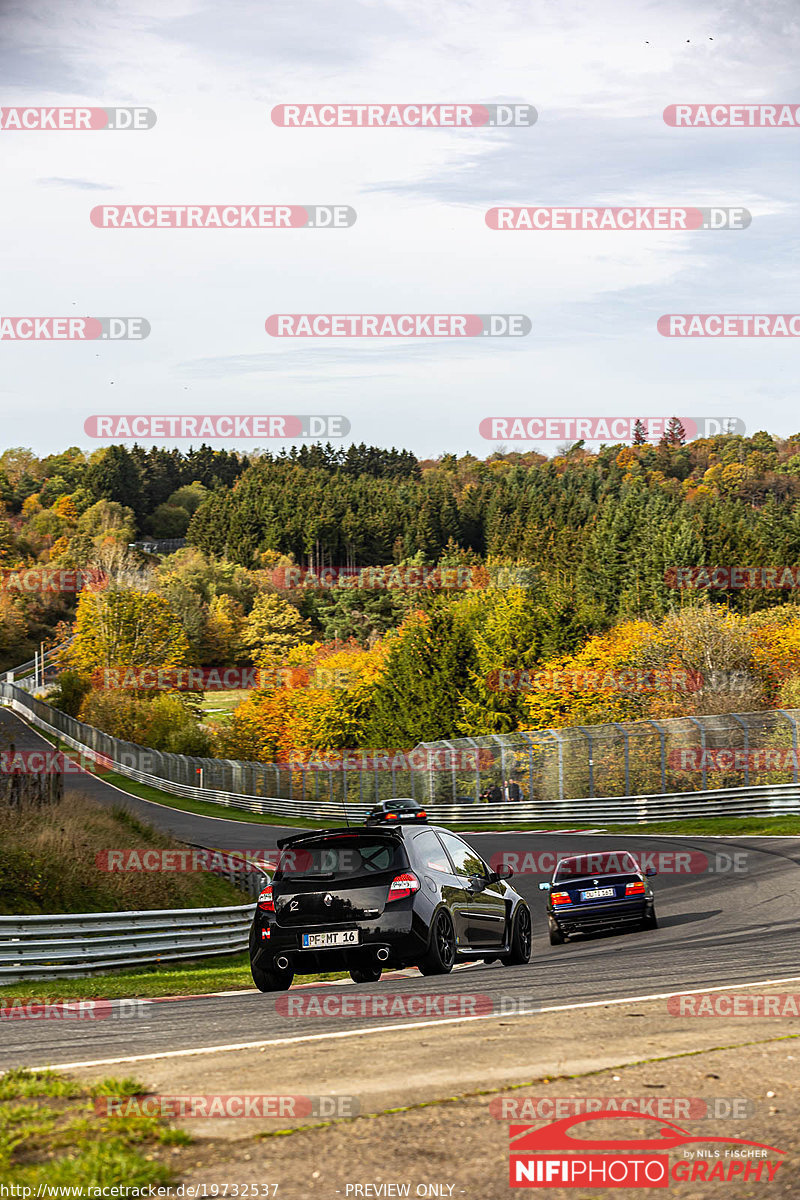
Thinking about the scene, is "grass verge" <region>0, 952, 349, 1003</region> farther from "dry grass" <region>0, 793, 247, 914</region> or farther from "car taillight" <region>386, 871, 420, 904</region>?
"dry grass" <region>0, 793, 247, 914</region>

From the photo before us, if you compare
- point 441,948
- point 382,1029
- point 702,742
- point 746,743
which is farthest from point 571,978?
point 702,742

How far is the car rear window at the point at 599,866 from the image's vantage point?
17094 millimetres

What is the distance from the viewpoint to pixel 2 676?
5374 inches

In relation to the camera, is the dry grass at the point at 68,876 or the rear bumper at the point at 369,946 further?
the dry grass at the point at 68,876

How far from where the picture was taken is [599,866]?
1730cm

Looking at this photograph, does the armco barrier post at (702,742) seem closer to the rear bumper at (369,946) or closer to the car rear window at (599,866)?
the car rear window at (599,866)

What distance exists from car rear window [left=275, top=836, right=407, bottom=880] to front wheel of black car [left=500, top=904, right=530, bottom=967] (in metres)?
2.51

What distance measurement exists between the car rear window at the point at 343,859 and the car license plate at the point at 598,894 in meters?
6.06

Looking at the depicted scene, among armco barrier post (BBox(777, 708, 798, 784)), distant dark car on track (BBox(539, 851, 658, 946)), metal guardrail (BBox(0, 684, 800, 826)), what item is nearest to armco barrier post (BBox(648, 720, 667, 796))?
metal guardrail (BBox(0, 684, 800, 826))

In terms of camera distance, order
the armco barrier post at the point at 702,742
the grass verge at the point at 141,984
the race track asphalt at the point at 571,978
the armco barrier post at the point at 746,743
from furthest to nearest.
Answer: the armco barrier post at the point at 702,742
the armco barrier post at the point at 746,743
the grass verge at the point at 141,984
the race track asphalt at the point at 571,978

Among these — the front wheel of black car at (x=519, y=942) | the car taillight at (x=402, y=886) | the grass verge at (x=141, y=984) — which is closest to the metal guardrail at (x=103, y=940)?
the grass verge at (x=141, y=984)

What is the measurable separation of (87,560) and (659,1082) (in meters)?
159

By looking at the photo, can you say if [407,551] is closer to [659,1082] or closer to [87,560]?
[87,560]

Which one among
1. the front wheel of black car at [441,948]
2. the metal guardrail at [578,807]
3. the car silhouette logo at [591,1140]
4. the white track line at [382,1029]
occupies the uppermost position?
the car silhouette logo at [591,1140]
